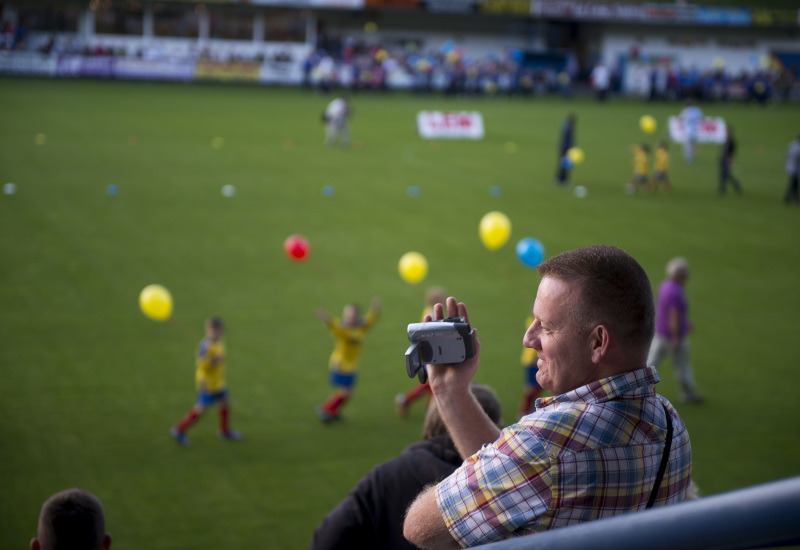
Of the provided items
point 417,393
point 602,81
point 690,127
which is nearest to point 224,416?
point 417,393

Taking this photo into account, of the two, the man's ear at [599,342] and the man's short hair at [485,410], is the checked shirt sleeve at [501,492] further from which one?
the man's short hair at [485,410]

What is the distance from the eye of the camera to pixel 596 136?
3406cm

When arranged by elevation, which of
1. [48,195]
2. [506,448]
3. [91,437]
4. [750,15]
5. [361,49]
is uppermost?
[750,15]

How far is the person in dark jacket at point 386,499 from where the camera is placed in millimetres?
3561

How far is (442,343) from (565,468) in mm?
603

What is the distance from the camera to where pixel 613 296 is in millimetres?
2043

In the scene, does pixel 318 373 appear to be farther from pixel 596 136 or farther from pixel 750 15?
pixel 750 15

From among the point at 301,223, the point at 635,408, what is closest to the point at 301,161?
the point at 301,223

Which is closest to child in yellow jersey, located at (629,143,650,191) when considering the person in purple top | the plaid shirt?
the person in purple top

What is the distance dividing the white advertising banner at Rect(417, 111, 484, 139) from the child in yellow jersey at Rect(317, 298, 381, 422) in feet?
75.6

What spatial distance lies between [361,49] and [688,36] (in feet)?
80.6

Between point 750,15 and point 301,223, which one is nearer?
point 301,223

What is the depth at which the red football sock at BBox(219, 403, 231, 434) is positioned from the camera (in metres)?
8.79

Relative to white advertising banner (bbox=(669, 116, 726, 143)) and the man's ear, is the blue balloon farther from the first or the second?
white advertising banner (bbox=(669, 116, 726, 143))
